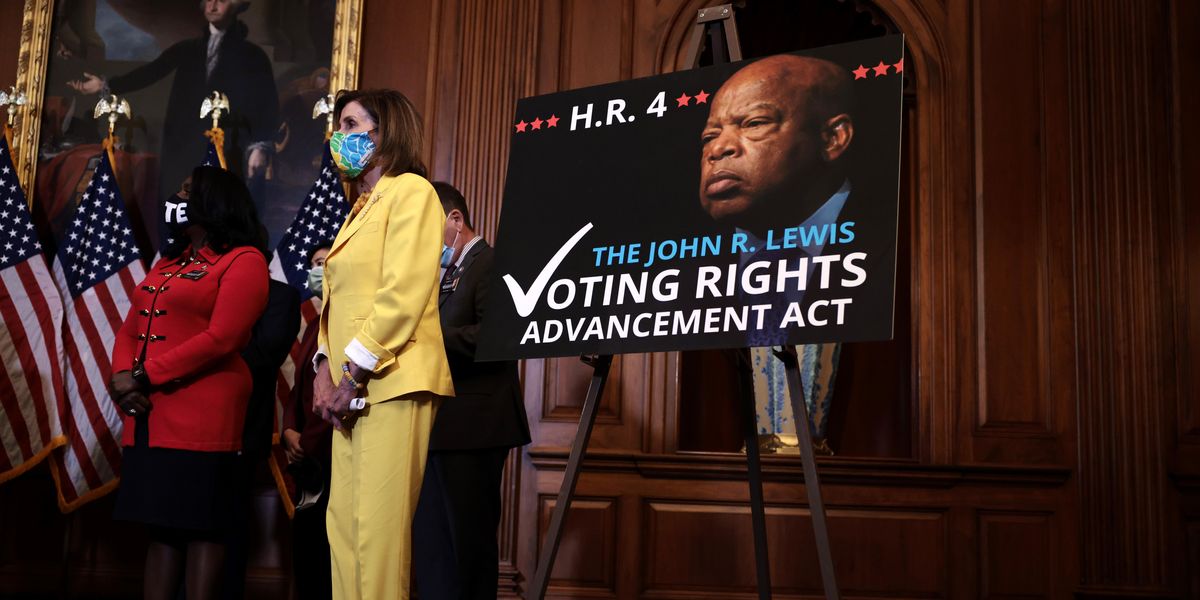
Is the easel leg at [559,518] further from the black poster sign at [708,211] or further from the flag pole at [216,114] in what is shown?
the flag pole at [216,114]

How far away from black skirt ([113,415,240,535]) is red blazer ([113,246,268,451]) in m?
0.04

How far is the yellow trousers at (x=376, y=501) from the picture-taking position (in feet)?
7.84

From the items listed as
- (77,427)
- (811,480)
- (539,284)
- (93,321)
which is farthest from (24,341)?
(811,480)

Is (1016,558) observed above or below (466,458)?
below

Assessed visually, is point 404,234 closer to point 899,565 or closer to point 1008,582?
point 899,565

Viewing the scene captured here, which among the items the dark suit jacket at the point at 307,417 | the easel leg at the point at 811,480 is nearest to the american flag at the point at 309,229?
the dark suit jacket at the point at 307,417

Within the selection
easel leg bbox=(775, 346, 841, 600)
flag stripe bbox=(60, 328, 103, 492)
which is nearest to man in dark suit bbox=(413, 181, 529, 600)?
easel leg bbox=(775, 346, 841, 600)

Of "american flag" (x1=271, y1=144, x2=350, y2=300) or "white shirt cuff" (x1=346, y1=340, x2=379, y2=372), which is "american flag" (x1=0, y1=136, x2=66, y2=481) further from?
"white shirt cuff" (x1=346, y1=340, x2=379, y2=372)

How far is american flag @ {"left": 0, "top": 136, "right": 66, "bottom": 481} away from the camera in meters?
4.41

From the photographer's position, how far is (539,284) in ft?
9.21

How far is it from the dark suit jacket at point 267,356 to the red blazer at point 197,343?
34cm

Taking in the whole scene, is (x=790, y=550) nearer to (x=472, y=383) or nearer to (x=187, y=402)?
(x=472, y=383)

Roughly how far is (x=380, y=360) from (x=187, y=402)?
1.07 m

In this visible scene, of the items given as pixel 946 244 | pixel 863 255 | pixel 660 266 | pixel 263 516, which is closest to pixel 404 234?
pixel 660 266
